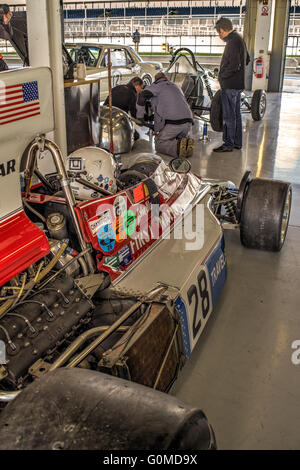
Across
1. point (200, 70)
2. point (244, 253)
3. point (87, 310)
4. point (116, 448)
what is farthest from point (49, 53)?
point (200, 70)

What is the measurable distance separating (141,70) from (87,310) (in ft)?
33.9

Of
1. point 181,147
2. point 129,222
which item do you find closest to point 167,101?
point 181,147

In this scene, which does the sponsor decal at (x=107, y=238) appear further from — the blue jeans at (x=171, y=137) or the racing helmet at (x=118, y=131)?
the racing helmet at (x=118, y=131)

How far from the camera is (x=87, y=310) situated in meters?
2.32

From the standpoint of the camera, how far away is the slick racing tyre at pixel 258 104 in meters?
9.59

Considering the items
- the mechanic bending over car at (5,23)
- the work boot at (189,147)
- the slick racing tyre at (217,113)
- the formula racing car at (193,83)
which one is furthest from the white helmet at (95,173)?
the formula racing car at (193,83)

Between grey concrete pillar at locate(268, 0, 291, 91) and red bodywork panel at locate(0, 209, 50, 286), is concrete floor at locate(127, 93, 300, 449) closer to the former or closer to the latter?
red bodywork panel at locate(0, 209, 50, 286)

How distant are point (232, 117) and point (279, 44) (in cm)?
731

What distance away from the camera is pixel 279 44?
535 inches

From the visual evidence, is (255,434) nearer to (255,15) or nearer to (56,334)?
(56,334)

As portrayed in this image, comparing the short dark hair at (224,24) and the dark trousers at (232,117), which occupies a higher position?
the short dark hair at (224,24)

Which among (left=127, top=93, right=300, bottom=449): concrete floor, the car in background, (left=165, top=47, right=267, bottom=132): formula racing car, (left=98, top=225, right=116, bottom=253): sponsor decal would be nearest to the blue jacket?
A: (left=165, top=47, right=267, bottom=132): formula racing car

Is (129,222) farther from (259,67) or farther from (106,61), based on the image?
(259,67)

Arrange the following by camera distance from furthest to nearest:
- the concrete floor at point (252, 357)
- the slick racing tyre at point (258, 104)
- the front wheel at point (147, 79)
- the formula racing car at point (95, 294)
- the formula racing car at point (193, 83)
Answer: the front wheel at point (147, 79) → the slick racing tyre at point (258, 104) → the formula racing car at point (193, 83) → the concrete floor at point (252, 357) → the formula racing car at point (95, 294)
